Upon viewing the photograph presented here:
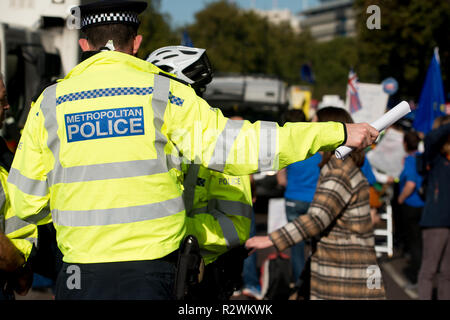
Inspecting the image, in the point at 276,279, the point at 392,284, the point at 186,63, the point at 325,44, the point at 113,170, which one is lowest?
the point at 392,284

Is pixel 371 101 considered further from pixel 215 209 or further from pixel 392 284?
pixel 215 209

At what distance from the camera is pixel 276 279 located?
22.4 ft

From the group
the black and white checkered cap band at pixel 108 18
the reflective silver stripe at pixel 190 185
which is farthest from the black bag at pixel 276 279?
the black and white checkered cap band at pixel 108 18

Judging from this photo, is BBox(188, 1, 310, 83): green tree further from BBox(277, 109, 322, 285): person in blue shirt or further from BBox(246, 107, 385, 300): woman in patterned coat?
BBox(246, 107, 385, 300): woman in patterned coat

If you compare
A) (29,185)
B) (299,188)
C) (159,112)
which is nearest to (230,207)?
(159,112)

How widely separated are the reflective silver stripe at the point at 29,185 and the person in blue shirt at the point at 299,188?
4793 millimetres

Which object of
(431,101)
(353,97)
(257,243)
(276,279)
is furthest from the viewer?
(353,97)

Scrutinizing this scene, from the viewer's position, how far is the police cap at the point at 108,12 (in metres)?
2.56

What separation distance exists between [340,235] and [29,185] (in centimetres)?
215

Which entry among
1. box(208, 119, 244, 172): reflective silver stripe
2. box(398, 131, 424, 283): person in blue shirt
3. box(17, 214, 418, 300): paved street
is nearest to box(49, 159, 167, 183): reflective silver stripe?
box(208, 119, 244, 172): reflective silver stripe

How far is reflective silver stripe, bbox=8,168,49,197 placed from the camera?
2.48m

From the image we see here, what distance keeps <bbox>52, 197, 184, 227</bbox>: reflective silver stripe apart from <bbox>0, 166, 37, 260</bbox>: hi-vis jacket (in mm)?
603

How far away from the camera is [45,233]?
3.27 m

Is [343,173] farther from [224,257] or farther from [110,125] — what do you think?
[110,125]
